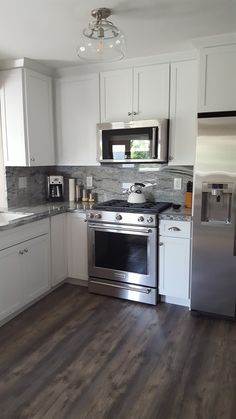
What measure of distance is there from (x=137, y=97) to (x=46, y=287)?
7.17 feet

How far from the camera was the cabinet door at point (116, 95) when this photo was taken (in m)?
3.22

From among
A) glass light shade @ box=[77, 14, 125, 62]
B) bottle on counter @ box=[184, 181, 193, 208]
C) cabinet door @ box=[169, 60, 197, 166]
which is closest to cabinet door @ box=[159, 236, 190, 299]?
bottle on counter @ box=[184, 181, 193, 208]

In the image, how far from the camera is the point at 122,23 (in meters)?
2.29

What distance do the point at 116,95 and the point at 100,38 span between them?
1.23 m

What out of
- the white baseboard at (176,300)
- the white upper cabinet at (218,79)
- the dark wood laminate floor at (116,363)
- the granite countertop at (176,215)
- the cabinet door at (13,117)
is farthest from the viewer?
the cabinet door at (13,117)

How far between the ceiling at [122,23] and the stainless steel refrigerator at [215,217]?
70cm

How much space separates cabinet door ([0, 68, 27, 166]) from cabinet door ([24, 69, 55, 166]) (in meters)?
0.06

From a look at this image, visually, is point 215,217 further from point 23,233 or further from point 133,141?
point 23,233

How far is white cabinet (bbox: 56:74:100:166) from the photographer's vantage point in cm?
342

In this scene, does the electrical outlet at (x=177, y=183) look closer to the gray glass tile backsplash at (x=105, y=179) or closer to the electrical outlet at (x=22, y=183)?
the gray glass tile backsplash at (x=105, y=179)

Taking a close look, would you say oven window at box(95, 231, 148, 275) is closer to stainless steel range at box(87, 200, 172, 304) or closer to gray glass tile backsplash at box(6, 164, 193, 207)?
stainless steel range at box(87, 200, 172, 304)

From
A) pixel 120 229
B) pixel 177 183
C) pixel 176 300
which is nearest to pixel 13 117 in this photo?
pixel 120 229

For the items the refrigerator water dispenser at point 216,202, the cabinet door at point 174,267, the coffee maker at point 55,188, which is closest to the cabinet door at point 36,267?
the coffee maker at point 55,188

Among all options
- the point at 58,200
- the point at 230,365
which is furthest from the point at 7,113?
the point at 230,365
